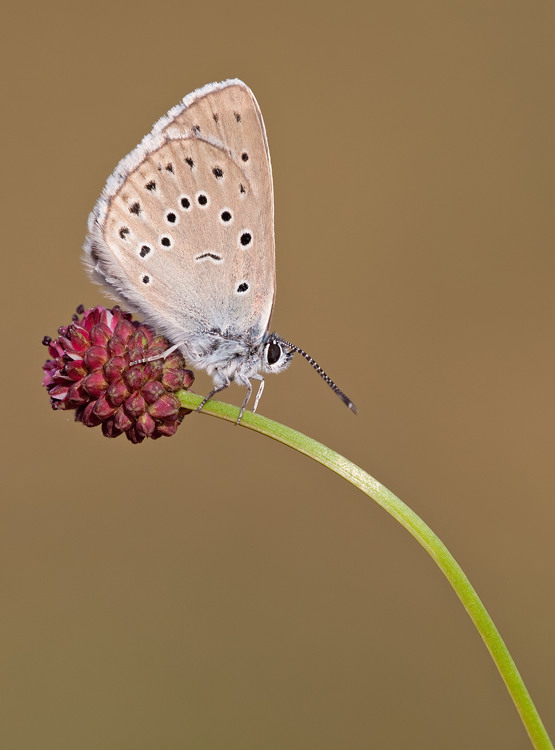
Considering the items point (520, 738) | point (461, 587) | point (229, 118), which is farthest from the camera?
point (520, 738)

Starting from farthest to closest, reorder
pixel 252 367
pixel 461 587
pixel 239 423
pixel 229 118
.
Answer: pixel 252 367
pixel 229 118
pixel 239 423
pixel 461 587

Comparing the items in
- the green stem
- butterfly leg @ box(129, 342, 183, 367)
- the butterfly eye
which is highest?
the butterfly eye

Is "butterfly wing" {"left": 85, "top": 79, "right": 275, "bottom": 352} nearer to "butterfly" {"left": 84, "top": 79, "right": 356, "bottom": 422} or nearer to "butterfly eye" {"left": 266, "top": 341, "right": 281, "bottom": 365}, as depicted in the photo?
"butterfly" {"left": 84, "top": 79, "right": 356, "bottom": 422}

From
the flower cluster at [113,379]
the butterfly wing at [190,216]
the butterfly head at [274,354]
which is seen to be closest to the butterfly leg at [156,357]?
the flower cluster at [113,379]

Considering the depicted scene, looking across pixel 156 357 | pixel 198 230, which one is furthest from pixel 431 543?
pixel 198 230

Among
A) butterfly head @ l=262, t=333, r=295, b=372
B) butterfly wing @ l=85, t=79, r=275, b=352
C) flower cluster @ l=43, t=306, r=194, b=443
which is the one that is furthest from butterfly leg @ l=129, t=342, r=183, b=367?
butterfly head @ l=262, t=333, r=295, b=372

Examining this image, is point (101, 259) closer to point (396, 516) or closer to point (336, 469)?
point (336, 469)

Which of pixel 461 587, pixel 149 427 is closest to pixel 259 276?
pixel 149 427

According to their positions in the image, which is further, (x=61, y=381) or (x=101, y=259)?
(x=101, y=259)

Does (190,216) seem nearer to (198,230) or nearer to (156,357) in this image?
(198,230)
